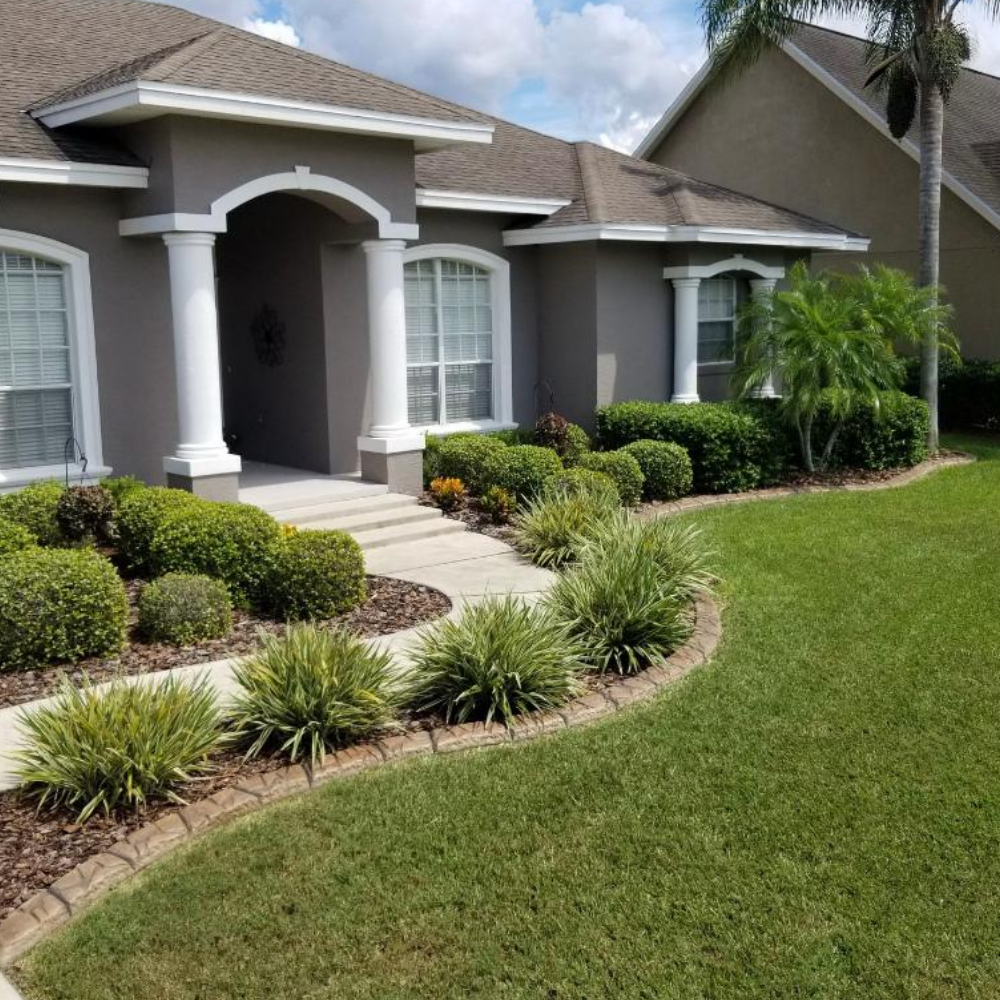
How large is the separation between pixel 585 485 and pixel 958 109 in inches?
691

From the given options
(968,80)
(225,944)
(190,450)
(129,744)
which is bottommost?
(225,944)

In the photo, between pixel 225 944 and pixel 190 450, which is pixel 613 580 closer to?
pixel 225 944

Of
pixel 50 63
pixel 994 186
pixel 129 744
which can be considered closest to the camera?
pixel 129 744

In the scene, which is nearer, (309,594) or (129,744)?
(129,744)

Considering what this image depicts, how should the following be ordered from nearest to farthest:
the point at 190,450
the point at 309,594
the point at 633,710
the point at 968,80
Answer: the point at 633,710 < the point at 309,594 < the point at 190,450 < the point at 968,80

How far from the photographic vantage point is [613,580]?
817cm

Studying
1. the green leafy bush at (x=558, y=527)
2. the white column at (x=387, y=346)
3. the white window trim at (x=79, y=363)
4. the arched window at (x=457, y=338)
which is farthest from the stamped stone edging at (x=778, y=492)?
the white window trim at (x=79, y=363)

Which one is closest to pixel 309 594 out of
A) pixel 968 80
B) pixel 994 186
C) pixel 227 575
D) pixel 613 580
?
pixel 227 575

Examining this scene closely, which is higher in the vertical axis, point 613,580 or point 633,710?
point 613,580

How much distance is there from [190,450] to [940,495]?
8.61 metres

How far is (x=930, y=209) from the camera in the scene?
674 inches

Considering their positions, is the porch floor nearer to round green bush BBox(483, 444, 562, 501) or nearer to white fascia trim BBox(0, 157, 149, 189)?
round green bush BBox(483, 444, 562, 501)

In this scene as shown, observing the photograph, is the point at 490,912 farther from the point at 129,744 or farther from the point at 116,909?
the point at 129,744

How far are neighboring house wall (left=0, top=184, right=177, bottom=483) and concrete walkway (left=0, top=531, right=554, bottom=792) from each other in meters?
2.82
